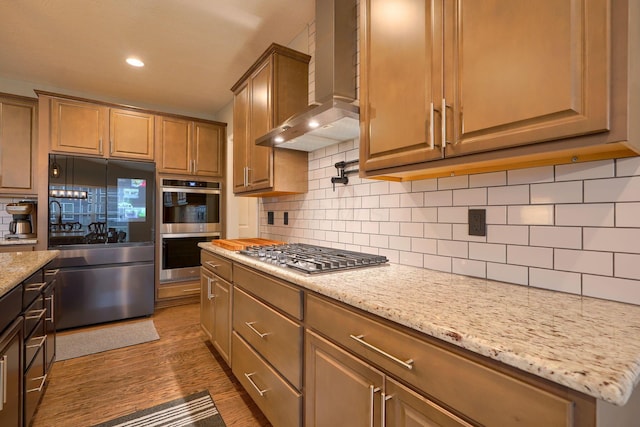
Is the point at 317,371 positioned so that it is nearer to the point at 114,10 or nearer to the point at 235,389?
the point at 235,389

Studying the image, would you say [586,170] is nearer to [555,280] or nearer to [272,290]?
[555,280]

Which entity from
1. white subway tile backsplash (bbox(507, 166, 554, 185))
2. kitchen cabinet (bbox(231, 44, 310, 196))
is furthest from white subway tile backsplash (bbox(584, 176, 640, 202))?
kitchen cabinet (bbox(231, 44, 310, 196))

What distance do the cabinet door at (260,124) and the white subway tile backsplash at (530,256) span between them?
1.70 m

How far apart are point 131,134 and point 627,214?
13.9 feet

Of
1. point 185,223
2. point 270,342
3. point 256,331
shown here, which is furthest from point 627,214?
point 185,223

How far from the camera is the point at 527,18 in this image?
0.85 metres

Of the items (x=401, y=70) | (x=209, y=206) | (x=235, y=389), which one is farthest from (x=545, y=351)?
(x=209, y=206)

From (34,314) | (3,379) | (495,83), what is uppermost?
(495,83)

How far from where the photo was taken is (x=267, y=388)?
156 centimetres

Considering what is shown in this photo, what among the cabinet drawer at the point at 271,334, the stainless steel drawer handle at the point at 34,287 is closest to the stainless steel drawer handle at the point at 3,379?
the stainless steel drawer handle at the point at 34,287

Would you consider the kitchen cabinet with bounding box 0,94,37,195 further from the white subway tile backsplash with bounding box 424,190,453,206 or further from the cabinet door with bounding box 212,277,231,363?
the white subway tile backsplash with bounding box 424,190,453,206

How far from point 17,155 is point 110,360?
2473mm

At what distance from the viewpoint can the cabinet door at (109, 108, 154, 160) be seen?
3432 mm

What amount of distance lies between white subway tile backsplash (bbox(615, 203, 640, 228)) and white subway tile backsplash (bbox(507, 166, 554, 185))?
8.3 inches
